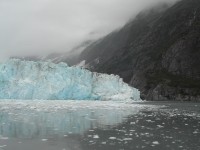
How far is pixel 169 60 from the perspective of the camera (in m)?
161

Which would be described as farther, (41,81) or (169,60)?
(169,60)

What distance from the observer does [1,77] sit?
202ft

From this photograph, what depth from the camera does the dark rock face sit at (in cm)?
12800

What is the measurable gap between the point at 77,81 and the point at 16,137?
5090cm

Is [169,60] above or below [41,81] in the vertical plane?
above

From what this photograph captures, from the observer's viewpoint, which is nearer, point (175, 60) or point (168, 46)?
point (175, 60)

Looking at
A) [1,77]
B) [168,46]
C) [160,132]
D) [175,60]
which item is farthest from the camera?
[168,46]

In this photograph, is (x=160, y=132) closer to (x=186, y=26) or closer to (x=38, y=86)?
(x=38, y=86)

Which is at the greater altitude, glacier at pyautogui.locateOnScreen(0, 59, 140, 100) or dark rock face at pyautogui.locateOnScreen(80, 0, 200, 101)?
dark rock face at pyautogui.locateOnScreen(80, 0, 200, 101)

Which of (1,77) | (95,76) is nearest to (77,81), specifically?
(95,76)

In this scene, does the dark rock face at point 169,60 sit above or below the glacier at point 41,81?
above

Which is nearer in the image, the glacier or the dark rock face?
the glacier

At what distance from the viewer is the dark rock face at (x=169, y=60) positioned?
128 metres

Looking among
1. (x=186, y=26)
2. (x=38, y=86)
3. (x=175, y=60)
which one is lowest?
(x=38, y=86)
